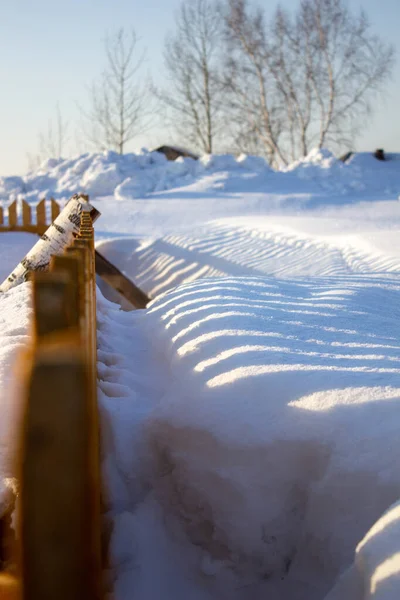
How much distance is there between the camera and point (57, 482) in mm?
1203

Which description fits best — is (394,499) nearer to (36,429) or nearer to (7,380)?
(36,429)

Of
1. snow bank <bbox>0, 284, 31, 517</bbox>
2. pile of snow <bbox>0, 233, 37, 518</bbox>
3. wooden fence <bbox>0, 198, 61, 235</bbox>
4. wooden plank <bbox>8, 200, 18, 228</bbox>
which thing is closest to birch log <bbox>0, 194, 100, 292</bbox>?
pile of snow <bbox>0, 233, 37, 518</bbox>

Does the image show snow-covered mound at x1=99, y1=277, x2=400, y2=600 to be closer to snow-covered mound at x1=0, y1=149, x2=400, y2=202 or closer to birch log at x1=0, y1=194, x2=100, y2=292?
birch log at x1=0, y1=194, x2=100, y2=292

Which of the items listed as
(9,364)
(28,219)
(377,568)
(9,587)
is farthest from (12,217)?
(377,568)

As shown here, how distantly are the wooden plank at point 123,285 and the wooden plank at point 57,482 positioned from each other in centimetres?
596

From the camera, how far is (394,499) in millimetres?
1638

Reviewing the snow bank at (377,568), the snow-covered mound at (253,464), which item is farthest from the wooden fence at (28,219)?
the snow bank at (377,568)

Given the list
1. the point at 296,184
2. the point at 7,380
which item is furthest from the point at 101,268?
the point at 296,184

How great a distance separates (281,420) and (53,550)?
939mm

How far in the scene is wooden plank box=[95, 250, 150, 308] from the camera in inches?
284

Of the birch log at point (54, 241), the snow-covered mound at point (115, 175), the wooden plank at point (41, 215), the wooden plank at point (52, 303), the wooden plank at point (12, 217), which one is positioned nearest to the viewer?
the wooden plank at point (52, 303)

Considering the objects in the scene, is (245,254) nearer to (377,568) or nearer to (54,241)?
(54,241)

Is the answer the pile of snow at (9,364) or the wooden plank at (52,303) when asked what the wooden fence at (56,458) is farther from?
the pile of snow at (9,364)

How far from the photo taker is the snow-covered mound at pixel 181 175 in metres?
13.6
